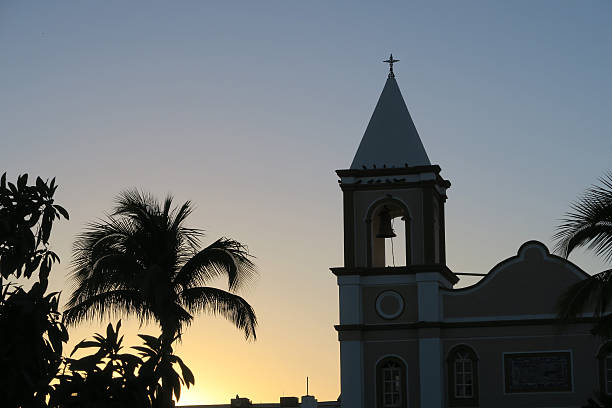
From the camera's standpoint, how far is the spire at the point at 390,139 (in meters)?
44.5

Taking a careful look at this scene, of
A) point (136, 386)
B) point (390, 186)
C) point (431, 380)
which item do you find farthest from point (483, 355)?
point (136, 386)

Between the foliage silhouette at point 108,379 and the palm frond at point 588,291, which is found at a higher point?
the palm frond at point 588,291

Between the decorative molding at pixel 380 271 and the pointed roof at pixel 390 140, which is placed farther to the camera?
the pointed roof at pixel 390 140

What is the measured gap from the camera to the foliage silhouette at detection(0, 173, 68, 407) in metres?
23.8

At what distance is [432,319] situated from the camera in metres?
43.1

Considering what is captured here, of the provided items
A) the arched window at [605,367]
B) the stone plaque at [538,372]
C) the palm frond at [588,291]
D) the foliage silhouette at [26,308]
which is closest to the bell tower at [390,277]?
the stone plaque at [538,372]

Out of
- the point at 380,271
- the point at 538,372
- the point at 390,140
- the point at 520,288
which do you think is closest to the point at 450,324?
the point at 520,288

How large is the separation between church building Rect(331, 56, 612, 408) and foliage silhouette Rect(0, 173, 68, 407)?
65.2 ft

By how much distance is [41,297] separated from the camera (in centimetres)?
2408

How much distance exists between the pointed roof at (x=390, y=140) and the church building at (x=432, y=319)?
0.14ft

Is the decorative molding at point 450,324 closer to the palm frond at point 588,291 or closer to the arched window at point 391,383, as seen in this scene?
the arched window at point 391,383

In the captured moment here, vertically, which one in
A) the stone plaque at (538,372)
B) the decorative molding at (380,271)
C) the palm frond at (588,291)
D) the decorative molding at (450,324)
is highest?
the decorative molding at (380,271)

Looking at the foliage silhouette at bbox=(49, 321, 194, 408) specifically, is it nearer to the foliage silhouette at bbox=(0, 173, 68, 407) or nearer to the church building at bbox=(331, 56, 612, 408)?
the foliage silhouette at bbox=(0, 173, 68, 407)

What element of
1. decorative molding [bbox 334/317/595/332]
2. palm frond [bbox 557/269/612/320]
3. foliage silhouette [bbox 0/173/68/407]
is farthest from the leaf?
decorative molding [bbox 334/317/595/332]
